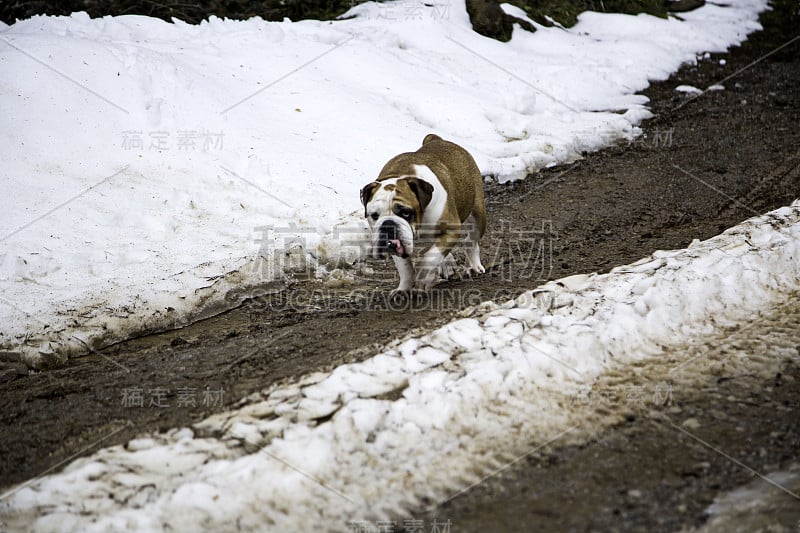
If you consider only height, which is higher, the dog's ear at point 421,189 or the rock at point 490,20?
the rock at point 490,20

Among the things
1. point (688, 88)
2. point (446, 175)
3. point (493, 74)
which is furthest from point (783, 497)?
point (688, 88)

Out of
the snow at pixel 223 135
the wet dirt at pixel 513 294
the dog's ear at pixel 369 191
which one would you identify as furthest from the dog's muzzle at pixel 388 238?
the snow at pixel 223 135

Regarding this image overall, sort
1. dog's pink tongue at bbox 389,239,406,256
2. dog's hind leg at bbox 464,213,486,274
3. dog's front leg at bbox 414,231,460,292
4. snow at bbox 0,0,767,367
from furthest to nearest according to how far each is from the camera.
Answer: dog's hind leg at bbox 464,213,486,274 → snow at bbox 0,0,767,367 → dog's front leg at bbox 414,231,460,292 → dog's pink tongue at bbox 389,239,406,256

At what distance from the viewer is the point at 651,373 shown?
473 cm

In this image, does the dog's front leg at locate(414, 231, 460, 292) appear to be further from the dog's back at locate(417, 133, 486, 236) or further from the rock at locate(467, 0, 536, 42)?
the rock at locate(467, 0, 536, 42)

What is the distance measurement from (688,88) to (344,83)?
715cm

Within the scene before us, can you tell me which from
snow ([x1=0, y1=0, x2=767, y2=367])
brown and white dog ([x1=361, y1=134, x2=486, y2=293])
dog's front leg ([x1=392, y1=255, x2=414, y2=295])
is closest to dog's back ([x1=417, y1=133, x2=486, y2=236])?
brown and white dog ([x1=361, y1=134, x2=486, y2=293])

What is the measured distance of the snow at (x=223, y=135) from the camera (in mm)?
7051

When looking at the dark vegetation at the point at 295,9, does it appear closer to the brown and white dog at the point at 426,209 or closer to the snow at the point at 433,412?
the brown and white dog at the point at 426,209

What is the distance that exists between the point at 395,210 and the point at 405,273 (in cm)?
96

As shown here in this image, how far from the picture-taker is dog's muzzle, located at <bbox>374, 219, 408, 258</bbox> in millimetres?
5922

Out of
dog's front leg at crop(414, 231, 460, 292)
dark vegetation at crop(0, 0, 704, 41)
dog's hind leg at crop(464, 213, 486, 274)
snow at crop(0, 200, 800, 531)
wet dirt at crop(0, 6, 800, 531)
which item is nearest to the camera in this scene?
snow at crop(0, 200, 800, 531)

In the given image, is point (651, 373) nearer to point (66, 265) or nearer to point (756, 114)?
point (66, 265)

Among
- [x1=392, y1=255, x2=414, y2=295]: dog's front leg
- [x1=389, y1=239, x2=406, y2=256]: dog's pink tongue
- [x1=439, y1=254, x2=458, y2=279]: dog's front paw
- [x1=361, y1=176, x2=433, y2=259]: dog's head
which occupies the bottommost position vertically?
[x1=439, y1=254, x2=458, y2=279]: dog's front paw
